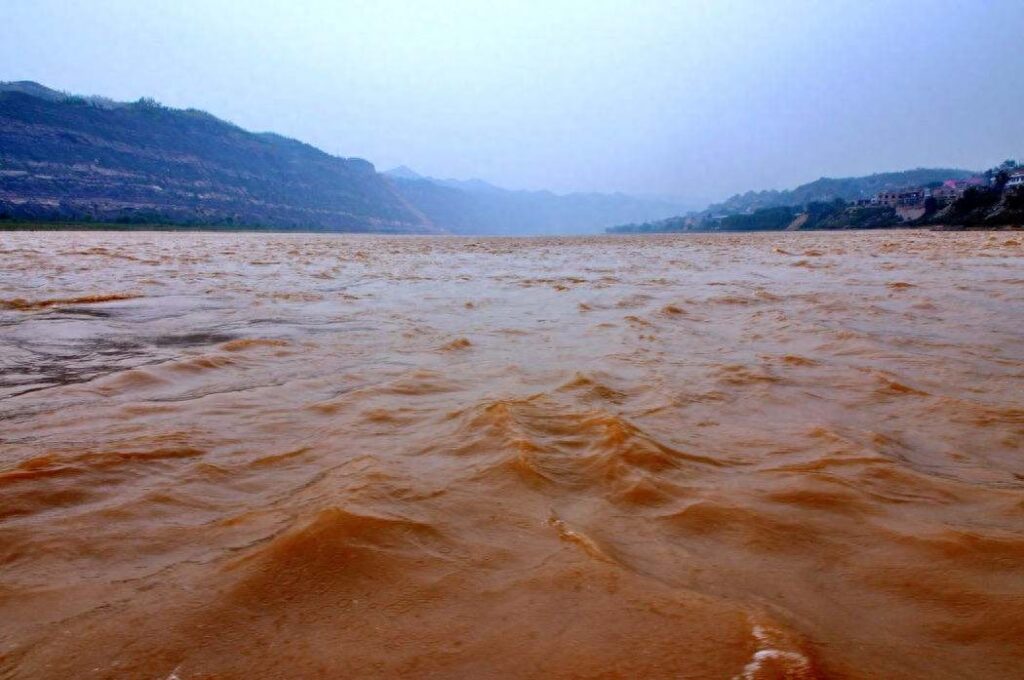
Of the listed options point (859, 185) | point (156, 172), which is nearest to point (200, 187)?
point (156, 172)

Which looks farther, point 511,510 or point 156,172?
point 156,172

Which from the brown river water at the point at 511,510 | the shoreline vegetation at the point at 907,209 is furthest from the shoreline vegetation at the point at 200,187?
the brown river water at the point at 511,510

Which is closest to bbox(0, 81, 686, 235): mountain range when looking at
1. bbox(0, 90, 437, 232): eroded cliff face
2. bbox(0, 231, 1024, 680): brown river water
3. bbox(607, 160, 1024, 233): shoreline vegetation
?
bbox(0, 90, 437, 232): eroded cliff face

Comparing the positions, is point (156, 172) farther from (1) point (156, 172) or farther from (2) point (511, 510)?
(2) point (511, 510)

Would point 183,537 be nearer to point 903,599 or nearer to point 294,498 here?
point 294,498

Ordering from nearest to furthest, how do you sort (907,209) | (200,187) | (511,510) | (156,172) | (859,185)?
(511,510) < (907,209) < (156,172) < (200,187) < (859,185)

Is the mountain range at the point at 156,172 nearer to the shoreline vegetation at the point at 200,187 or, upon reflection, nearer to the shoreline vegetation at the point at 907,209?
the shoreline vegetation at the point at 200,187

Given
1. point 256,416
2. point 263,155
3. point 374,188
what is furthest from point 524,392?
point 374,188

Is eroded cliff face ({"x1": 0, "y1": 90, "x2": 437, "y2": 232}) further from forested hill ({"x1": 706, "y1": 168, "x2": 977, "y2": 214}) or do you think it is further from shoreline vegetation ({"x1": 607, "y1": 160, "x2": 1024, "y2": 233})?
forested hill ({"x1": 706, "y1": 168, "x2": 977, "y2": 214})
